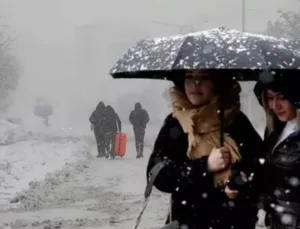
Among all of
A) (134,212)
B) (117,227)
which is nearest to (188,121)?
(117,227)

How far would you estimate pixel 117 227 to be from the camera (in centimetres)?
852

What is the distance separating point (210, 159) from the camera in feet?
11.9

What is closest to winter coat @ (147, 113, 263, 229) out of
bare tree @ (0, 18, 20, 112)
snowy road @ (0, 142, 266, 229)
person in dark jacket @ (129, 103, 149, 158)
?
snowy road @ (0, 142, 266, 229)

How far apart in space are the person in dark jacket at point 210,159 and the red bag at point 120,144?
1638 centimetres

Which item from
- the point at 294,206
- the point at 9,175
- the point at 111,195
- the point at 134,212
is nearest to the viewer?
the point at 294,206

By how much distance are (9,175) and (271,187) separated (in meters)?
11.2

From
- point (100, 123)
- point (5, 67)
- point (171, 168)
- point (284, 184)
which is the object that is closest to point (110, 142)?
point (100, 123)

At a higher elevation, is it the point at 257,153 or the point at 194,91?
the point at 194,91

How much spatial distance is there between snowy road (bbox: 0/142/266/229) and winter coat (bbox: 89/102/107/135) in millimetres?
4652

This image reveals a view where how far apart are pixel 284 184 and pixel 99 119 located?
17.4m

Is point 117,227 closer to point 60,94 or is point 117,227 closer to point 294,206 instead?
point 294,206

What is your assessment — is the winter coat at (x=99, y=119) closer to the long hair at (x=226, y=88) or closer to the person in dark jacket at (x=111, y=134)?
the person in dark jacket at (x=111, y=134)

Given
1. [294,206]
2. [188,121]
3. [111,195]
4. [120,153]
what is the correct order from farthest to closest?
[120,153], [111,195], [188,121], [294,206]

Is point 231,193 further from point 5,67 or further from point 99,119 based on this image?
point 5,67
